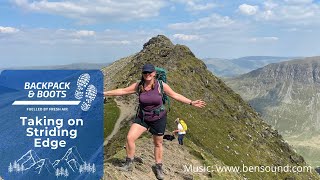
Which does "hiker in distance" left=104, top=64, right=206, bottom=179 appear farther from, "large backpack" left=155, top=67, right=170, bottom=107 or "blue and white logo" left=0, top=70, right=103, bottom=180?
"blue and white logo" left=0, top=70, right=103, bottom=180

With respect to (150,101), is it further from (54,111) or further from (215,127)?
(215,127)

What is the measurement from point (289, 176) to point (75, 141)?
77.2 metres

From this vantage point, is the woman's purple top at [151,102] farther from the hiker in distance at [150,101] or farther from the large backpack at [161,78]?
the large backpack at [161,78]

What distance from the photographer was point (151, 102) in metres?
14.4

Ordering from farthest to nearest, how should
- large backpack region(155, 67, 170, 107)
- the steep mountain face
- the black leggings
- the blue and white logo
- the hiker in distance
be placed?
the steep mountain face, the black leggings, large backpack region(155, 67, 170, 107), the hiker in distance, the blue and white logo

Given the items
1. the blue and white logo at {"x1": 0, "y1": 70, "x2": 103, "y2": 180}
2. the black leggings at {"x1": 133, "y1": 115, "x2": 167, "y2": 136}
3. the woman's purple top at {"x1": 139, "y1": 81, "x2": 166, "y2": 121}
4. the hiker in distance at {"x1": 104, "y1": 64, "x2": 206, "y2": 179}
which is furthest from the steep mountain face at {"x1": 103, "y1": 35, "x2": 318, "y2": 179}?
the blue and white logo at {"x1": 0, "y1": 70, "x2": 103, "y2": 180}

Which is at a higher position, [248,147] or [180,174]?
[180,174]

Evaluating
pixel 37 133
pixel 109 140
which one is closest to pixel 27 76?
pixel 37 133

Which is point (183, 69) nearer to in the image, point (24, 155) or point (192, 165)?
point (192, 165)

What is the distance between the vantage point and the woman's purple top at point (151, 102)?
14.3 m

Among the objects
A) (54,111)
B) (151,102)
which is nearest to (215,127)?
(151,102)

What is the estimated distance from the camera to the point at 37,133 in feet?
36.5

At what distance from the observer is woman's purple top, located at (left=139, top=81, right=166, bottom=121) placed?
46.8ft

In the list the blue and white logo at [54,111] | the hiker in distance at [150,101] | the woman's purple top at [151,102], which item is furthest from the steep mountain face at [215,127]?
the blue and white logo at [54,111]
